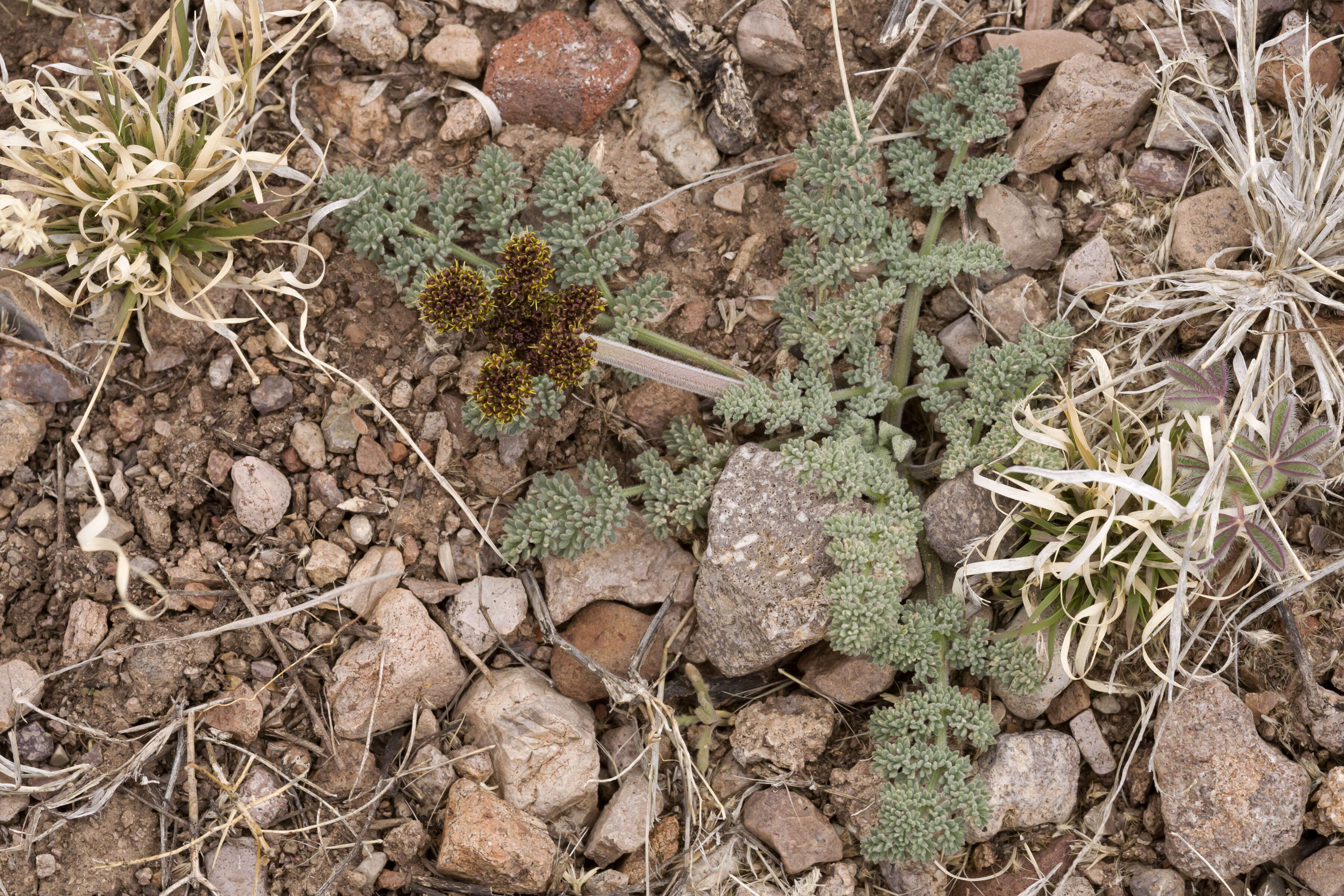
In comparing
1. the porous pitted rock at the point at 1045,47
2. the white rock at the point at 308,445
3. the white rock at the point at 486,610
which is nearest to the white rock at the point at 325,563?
the white rock at the point at 308,445

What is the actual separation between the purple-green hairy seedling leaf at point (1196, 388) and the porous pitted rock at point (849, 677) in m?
1.06

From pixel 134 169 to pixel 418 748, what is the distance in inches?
89.6

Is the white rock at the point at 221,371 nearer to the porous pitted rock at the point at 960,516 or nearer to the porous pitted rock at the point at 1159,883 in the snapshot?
the porous pitted rock at the point at 960,516

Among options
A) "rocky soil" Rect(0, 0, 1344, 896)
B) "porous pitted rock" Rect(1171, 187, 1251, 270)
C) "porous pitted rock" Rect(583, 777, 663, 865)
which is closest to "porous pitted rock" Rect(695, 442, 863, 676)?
"rocky soil" Rect(0, 0, 1344, 896)

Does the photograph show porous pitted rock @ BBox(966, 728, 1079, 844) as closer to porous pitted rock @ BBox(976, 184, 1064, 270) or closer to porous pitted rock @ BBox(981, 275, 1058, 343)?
porous pitted rock @ BBox(981, 275, 1058, 343)

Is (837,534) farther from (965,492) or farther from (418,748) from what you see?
(418,748)

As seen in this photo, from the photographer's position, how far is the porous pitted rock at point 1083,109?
12.0 feet

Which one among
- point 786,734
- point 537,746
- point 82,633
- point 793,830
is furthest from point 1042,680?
point 82,633

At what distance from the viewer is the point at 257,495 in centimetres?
348

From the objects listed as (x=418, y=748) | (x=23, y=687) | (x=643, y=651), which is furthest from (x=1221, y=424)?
(x=23, y=687)

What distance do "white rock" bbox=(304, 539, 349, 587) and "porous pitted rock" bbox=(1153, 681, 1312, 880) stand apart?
117 inches

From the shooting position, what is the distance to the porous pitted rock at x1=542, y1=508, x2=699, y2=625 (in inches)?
143

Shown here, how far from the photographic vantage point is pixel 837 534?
131 inches

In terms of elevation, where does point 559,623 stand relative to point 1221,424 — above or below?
below
